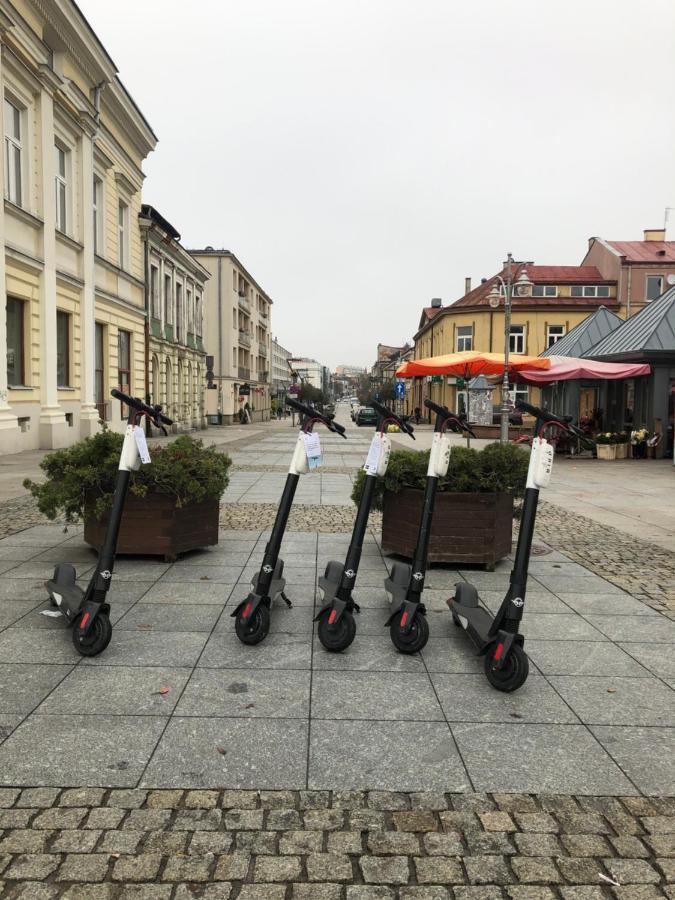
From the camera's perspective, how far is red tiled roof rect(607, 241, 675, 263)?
50.8 m

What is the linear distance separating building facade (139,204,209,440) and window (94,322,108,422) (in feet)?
12.0

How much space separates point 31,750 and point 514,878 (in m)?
2.05

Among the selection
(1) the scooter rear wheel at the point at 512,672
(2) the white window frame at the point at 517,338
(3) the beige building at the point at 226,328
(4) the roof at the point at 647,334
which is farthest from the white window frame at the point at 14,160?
(2) the white window frame at the point at 517,338

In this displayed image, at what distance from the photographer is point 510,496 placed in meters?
6.47

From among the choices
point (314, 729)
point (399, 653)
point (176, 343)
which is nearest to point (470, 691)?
point (399, 653)

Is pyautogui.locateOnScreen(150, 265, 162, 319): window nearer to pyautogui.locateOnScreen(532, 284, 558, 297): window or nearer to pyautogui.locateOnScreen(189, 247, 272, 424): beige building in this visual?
pyautogui.locateOnScreen(189, 247, 272, 424): beige building

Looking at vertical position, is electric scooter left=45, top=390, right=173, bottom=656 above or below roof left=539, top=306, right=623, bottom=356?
below

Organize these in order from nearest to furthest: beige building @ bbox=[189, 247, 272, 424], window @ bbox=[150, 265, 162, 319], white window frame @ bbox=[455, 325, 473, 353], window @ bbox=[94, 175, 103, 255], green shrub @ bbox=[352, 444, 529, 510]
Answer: green shrub @ bbox=[352, 444, 529, 510]
window @ bbox=[94, 175, 103, 255]
window @ bbox=[150, 265, 162, 319]
white window frame @ bbox=[455, 325, 473, 353]
beige building @ bbox=[189, 247, 272, 424]

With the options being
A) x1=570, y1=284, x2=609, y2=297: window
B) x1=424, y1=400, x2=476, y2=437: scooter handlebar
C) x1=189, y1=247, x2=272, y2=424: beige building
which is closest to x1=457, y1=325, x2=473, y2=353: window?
x1=570, y1=284, x2=609, y2=297: window

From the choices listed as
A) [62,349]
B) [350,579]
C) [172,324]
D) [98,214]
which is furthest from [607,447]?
[172,324]

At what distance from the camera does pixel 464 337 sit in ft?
184

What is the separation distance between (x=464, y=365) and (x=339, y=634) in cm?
1338

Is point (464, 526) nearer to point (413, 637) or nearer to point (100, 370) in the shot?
point (413, 637)

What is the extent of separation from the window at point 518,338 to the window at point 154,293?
31111mm
